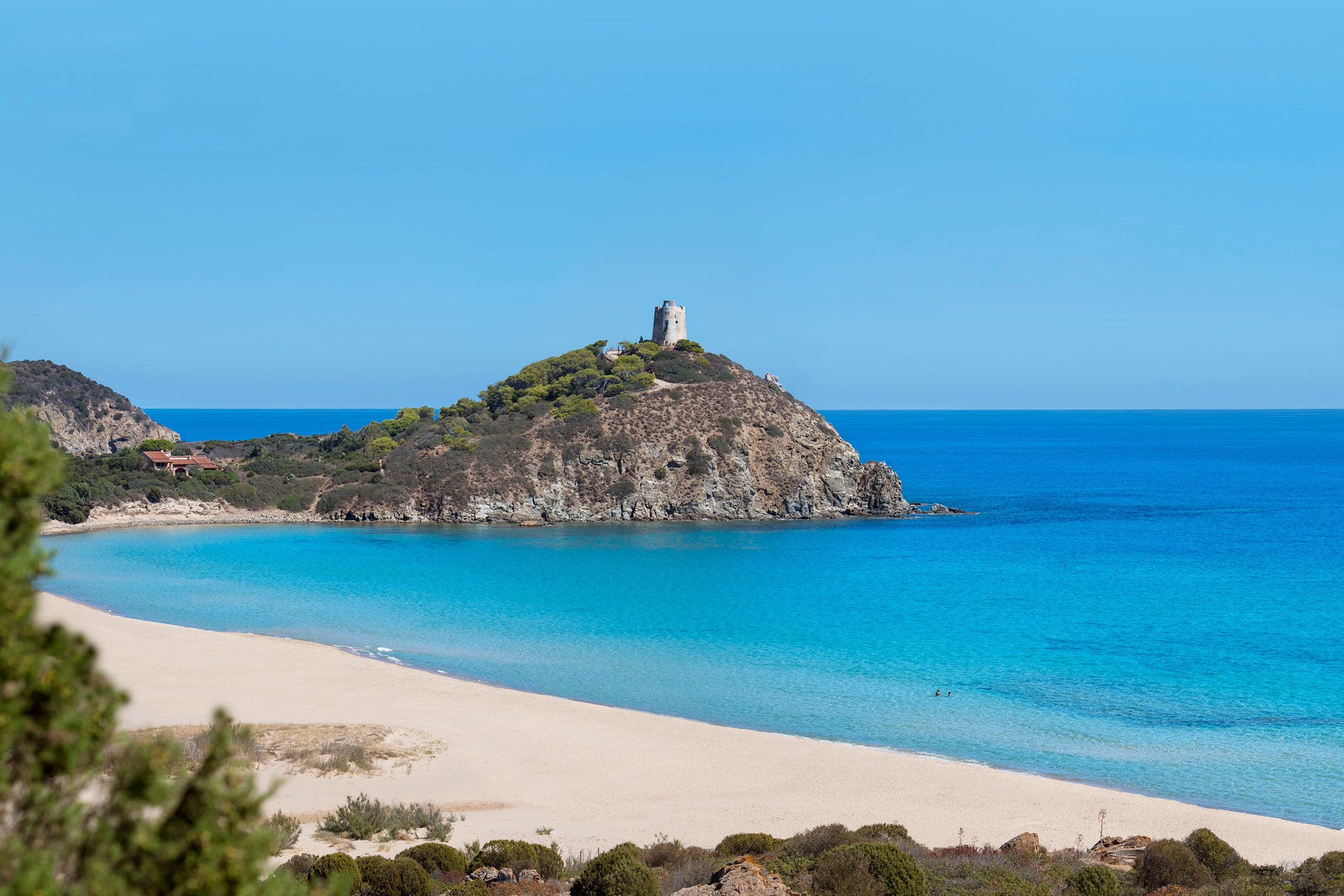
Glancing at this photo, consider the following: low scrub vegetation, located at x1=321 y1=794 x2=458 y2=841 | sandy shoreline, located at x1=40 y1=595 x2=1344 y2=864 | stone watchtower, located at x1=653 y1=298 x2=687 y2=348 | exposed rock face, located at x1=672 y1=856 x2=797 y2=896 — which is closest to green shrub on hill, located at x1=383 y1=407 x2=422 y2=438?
stone watchtower, located at x1=653 y1=298 x2=687 y2=348

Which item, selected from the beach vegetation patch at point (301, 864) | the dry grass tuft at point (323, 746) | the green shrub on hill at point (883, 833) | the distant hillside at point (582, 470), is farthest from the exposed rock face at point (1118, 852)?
the distant hillside at point (582, 470)

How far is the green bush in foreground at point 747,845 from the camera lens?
14203 millimetres

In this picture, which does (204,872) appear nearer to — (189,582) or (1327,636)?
(1327,636)

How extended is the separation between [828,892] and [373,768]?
469 inches

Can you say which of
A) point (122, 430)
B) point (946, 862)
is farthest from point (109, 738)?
point (122, 430)

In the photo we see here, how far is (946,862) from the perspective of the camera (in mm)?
12867

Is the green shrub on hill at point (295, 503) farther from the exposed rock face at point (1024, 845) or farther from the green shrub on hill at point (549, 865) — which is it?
the exposed rock face at point (1024, 845)

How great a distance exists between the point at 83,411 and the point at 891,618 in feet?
315

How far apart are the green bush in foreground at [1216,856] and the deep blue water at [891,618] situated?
6362 mm

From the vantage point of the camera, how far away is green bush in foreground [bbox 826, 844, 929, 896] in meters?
11.0

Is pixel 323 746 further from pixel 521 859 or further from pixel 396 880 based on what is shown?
pixel 396 880

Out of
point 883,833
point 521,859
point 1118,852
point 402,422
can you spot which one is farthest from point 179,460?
point 1118,852

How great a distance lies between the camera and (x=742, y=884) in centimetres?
1081

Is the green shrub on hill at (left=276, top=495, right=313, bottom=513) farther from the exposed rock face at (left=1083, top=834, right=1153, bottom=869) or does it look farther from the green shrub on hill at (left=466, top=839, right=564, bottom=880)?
the exposed rock face at (left=1083, top=834, right=1153, bottom=869)
